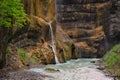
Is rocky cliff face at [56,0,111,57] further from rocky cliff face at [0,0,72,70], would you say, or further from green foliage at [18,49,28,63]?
green foliage at [18,49,28,63]

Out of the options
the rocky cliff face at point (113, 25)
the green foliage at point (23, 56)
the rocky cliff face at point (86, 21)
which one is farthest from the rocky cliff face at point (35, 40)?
the rocky cliff face at point (113, 25)

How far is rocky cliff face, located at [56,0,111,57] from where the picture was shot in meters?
56.5

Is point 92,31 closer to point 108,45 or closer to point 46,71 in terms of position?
point 108,45

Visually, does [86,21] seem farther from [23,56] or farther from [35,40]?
[23,56]

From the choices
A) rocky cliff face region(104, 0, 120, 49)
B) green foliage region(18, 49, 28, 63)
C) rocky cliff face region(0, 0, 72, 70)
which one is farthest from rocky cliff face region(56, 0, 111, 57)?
green foliage region(18, 49, 28, 63)

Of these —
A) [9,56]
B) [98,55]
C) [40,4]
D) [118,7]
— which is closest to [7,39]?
[9,56]

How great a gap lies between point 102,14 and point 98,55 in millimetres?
8189

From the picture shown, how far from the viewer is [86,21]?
193ft

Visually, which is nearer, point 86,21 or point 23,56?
point 23,56

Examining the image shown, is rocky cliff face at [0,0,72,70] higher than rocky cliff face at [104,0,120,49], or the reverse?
rocky cliff face at [0,0,72,70]

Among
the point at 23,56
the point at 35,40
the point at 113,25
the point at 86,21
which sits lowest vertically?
the point at 113,25

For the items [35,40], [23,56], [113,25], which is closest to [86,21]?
[113,25]

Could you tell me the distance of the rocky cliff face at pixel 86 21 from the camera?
56531 mm

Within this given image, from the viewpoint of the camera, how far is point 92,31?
57375mm
